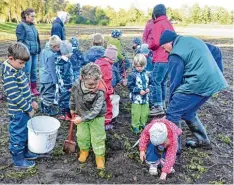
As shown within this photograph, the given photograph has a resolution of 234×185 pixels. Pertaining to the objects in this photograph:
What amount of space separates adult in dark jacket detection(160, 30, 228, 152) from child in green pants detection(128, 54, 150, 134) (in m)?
0.81

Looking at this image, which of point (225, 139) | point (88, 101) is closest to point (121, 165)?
point (88, 101)

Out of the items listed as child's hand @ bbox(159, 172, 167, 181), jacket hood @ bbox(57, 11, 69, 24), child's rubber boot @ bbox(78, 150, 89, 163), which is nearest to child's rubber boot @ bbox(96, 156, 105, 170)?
child's rubber boot @ bbox(78, 150, 89, 163)

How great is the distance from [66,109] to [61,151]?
4.38 ft

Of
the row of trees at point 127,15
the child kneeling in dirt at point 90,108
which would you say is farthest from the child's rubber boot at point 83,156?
the row of trees at point 127,15

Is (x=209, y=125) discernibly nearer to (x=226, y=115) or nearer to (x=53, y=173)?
(x=226, y=115)

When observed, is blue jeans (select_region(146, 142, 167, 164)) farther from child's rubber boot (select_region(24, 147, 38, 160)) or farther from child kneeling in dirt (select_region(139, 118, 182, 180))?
child's rubber boot (select_region(24, 147, 38, 160))

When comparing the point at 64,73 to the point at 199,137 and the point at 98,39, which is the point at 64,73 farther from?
the point at 199,137

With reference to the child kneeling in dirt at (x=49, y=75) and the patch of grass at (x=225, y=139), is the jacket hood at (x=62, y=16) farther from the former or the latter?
the patch of grass at (x=225, y=139)

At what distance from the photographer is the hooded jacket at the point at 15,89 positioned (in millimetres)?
4062

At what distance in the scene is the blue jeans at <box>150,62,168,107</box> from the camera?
21.2 feet

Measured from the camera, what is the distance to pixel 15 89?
4086 millimetres

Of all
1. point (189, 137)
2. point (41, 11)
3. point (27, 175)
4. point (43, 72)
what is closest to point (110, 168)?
point (27, 175)

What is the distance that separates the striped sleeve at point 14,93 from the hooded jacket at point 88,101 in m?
0.66

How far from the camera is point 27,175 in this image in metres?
4.32
